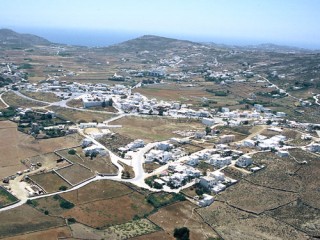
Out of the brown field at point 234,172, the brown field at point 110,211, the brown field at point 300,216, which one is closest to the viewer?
the brown field at point 110,211

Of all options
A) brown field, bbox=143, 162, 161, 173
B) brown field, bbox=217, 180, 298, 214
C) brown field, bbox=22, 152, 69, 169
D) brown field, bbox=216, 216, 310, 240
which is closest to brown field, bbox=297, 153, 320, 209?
brown field, bbox=217, 180, 298, 214

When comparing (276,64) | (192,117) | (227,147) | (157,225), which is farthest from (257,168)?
(276,64)

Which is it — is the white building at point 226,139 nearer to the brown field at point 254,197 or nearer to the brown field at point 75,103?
the brown field at point 254,197

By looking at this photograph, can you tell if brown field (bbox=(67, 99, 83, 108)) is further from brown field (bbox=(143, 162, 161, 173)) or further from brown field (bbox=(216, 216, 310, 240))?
brown field (bbox=(216, 216, 310, 240))

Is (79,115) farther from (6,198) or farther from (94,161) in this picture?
(6,198)

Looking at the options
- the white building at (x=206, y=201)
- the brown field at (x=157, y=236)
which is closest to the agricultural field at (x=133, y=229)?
the brown field at (x=157, y=236)

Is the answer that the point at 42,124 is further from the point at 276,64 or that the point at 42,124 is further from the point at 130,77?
the point at 276,64
